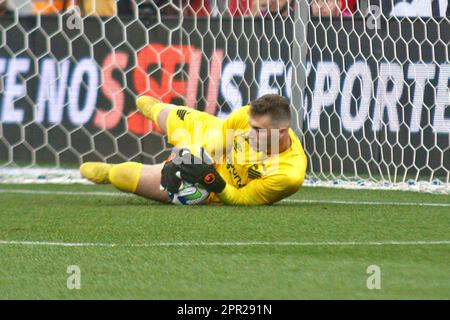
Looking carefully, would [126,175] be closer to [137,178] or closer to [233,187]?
[137,178]

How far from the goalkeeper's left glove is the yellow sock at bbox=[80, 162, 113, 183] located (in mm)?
456

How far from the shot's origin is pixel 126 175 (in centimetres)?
654

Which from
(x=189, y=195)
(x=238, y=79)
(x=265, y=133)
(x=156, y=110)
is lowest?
(x=189, y=195)

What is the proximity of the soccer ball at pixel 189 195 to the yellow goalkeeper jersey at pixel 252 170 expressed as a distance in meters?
0.09

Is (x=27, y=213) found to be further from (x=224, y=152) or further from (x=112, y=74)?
(x=112, y=74)

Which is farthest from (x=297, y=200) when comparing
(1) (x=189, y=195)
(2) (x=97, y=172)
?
(2) (x=97, y=172)

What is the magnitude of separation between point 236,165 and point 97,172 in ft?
2.36

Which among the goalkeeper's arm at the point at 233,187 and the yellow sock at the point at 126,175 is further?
the yellow sock at the point at 126,175

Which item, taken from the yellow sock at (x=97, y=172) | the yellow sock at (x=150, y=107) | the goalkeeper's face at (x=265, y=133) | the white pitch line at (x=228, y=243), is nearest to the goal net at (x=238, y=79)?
the yellow sock at (x=150, y=107)

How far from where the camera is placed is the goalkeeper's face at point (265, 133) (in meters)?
6.35

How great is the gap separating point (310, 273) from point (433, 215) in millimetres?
2012

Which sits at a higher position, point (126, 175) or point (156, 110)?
point (156, 110)

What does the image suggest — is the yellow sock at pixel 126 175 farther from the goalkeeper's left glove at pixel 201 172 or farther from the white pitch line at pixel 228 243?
the white pitch line at pixel 228 243
